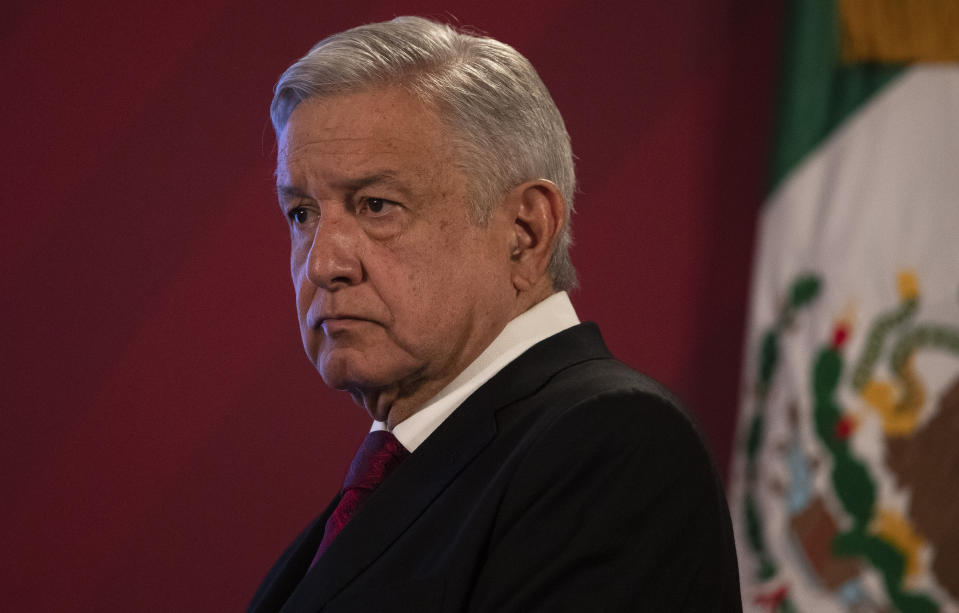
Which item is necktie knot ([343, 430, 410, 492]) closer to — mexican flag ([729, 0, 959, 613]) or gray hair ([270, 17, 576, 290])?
gray hair ([270, 17, 576, 290])

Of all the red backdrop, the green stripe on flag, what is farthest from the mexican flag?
the red backdrop

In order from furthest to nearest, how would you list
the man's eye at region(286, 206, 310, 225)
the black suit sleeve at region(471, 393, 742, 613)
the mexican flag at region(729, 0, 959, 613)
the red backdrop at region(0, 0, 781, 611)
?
the red backdrop at region(0, 0, 781, 611) < the mexican flag at region(729, 0, 959, 613) < the man's eye at region(286, 206, 310, 225) < the black suit sleeve at region(471, 393, 742, 613)

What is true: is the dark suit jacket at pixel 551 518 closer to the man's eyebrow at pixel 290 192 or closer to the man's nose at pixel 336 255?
the man's nose at pixel 336 255

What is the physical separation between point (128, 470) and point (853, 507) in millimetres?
1835

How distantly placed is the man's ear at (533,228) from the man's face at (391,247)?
0.04 m

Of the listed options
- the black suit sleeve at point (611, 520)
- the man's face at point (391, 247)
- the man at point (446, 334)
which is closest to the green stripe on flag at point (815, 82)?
the man at point (446, 334)

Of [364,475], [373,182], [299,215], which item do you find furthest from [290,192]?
[364,475]

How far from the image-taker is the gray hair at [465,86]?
1245 millimetres

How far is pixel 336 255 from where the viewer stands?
4.06 feet

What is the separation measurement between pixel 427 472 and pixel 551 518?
0.76 ft

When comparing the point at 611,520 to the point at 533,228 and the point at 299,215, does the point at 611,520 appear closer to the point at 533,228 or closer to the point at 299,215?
the point at 533,228

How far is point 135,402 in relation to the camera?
8.68 ft

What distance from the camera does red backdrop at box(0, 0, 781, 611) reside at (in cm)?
261

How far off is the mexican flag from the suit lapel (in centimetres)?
151
